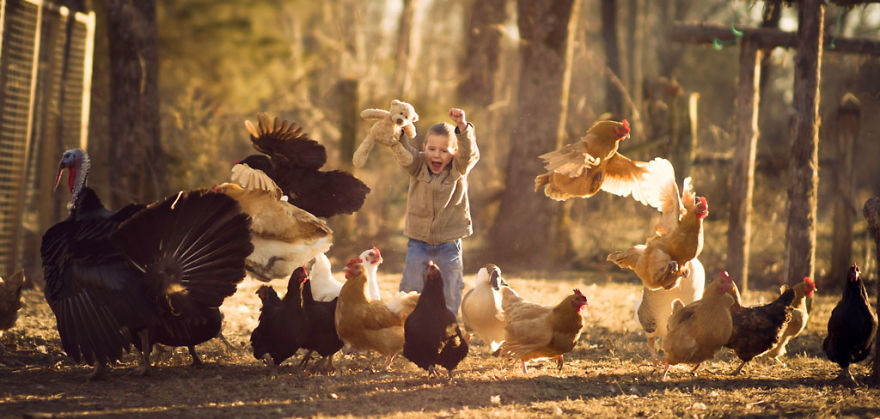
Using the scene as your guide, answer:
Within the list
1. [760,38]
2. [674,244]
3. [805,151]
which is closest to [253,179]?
[674,244]

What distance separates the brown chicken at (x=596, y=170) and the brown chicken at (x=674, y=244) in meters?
0.26

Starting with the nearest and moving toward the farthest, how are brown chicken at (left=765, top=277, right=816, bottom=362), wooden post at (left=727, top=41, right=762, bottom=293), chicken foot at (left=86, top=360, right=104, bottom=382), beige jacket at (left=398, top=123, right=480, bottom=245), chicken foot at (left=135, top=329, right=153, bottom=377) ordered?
chicken foot at (left=86, top=360, right=104, bottom=382), chicken foot at (left=135, top=329, right=153, bottom=377), beige jacket at (left=398, top=123, right=480, bottom=245), brown chicken at (left=765, top=277, right=816, bottom=362), wooden post at (left=727, top=41, right=762, bottom=293)

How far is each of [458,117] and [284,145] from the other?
1.65 meters

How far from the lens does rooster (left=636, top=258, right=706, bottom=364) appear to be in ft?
21.9

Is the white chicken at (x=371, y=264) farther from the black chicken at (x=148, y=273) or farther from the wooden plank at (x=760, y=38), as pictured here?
the wooden plank at (x=760, y=38)

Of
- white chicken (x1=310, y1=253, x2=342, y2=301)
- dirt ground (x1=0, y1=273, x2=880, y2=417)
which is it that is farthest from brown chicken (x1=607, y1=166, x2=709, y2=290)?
white chicken (x1=310, y1=253, x2=342, y2=301)

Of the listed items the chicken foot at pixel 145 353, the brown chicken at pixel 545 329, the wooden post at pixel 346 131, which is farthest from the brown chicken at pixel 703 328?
the wooden post at pixel 346 131

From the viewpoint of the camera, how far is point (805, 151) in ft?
30.2

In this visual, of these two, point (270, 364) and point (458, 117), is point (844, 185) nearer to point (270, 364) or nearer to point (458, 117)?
point (458, 117)

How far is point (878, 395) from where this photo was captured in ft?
19.7

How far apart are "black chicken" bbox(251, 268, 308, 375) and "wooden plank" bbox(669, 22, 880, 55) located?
7018mm

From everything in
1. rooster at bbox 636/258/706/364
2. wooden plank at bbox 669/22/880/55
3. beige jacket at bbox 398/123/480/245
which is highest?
wooden plank at bbox 669/22/880/55

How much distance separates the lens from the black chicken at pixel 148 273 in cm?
554

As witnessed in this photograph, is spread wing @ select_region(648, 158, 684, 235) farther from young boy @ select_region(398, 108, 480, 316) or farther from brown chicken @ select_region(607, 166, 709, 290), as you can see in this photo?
young boy @ select_region(398, 108, 480, 316)
